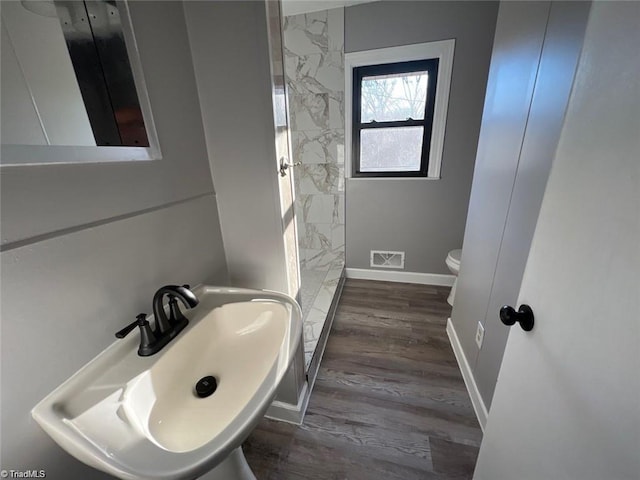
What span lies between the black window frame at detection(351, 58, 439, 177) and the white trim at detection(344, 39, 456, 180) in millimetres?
35

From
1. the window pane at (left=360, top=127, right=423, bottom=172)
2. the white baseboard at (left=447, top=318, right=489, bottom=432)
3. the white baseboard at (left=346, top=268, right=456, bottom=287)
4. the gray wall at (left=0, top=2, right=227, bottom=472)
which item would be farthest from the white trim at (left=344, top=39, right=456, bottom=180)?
the gray wall at (left=0, top=2, right=227, bottom=472)

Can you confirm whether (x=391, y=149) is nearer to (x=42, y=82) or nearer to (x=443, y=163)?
(x=443, y=163)

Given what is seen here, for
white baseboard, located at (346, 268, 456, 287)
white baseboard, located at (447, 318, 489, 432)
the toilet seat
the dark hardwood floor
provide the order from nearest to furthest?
the dark hardwood floor, white baseboard, located at (447, 318, 489, 432), the toilet seat, white baseboard, located at (346, 268, 456, 287)

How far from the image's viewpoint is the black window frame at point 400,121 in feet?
6.60

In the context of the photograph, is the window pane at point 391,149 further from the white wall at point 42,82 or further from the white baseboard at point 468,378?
the white wall at point 42,82

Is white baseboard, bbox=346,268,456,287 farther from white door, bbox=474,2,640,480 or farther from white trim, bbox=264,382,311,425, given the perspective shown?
white door, bbox=474,2,640,480

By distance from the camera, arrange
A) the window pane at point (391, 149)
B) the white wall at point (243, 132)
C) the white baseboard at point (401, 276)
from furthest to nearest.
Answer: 1. the white baseboard at point (401, 276)
2. the window pane at point (391, 149)
3. the white wall at point (243, 132)

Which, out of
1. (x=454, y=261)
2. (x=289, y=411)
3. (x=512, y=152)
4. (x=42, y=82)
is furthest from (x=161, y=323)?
(x=454, y=261)

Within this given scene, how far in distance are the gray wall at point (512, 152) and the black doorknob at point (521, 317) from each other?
0.43 m

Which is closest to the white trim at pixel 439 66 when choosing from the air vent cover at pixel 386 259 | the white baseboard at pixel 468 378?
the air vent cover at pixel 386 259

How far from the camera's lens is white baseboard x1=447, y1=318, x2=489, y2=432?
1256mm

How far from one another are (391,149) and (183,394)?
2306 millimetres

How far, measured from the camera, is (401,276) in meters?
2.58

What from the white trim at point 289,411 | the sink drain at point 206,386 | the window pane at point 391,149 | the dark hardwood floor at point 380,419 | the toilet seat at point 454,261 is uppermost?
the window pane at point 391,149
